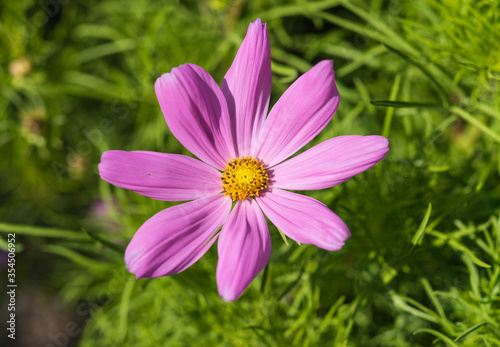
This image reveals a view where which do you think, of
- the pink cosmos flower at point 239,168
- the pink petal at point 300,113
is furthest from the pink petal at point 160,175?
the pink petal at point 300,113

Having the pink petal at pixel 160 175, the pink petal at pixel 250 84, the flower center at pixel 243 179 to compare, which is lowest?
the flower center at pixel 243 179

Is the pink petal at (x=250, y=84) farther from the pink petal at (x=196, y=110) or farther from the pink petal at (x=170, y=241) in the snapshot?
the pink petal at (x=170, y=241)

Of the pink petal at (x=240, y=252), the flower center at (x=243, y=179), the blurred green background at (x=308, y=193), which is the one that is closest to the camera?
the pink petal at (x=240, y=252)

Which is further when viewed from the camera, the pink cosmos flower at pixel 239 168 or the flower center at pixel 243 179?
the flower center at pixel 243 179

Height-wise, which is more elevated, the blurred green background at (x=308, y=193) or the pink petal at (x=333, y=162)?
the pink petal at (x=333, y=162)

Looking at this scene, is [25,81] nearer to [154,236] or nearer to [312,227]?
[154,236]

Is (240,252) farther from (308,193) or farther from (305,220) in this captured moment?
(308,193)
